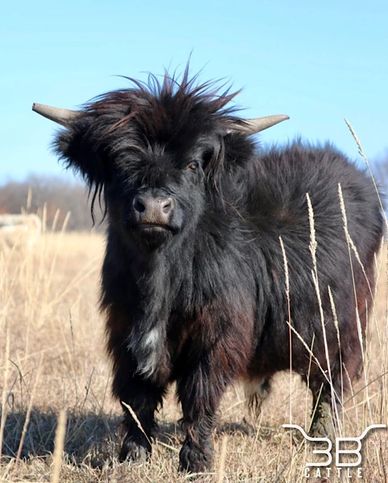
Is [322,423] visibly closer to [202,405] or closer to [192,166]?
[202,405]

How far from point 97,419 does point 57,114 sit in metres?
2.24

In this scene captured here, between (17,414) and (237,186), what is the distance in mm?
2178

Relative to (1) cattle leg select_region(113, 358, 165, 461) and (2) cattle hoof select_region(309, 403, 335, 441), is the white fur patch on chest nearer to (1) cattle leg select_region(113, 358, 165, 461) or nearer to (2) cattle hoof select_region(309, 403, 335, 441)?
(1) cattle leg select_region(113, 358, 165, 461)

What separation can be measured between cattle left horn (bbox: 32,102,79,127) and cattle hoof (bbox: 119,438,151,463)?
1904 mm

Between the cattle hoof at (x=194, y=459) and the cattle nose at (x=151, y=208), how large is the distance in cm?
132

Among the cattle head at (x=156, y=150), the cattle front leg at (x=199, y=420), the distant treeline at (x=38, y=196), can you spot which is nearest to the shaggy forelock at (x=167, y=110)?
the cattle head at (x=156, y=150)

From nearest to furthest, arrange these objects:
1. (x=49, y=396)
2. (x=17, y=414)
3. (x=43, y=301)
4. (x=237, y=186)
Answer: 1. (x=237, y=186)
2. (x=17, y=414)
3. (x=49, y=396)
4. (x=43, y=301)

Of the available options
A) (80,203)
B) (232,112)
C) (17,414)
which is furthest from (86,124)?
(80,203)

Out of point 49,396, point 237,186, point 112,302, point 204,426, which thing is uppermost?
point 237,186

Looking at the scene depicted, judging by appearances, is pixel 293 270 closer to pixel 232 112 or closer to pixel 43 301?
pixel 232 112

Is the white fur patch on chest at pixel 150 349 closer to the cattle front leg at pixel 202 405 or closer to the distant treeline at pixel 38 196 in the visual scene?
the cattle front leg at pixel 202 405

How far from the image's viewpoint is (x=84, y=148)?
4414 millimetres

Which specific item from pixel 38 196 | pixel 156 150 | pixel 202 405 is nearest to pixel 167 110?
pixel 156 150

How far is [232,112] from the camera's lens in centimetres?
457
